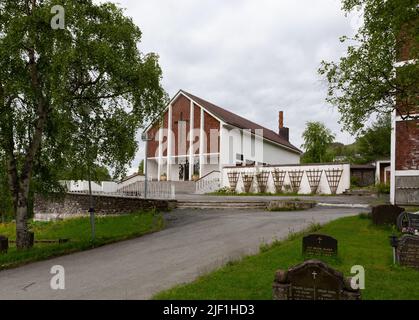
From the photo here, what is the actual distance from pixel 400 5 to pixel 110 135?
9.91m

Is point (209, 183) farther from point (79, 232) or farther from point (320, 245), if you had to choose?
point (320, 245)

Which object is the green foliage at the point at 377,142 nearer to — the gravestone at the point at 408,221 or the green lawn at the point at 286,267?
the gravestone at the point at 408,221

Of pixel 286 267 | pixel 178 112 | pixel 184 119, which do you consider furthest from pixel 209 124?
pixel 286 267

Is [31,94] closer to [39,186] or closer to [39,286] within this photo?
[39,186]

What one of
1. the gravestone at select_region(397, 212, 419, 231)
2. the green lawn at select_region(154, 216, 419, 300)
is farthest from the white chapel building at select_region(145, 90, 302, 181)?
the green lawn at select_region(154, 216, 419, 300)

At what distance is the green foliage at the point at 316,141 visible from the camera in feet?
166

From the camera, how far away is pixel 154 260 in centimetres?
1079

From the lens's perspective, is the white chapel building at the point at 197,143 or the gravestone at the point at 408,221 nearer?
the gravestone at the point at 408,221

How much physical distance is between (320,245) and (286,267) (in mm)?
1365

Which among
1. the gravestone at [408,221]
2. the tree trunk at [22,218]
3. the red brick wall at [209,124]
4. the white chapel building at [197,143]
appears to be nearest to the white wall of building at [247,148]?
the white chapel building at [197,143]

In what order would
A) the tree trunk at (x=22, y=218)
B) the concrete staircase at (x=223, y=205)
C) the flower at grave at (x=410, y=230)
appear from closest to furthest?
the flower at grave at (x=410, y=230) → the tree trunk at (x=22, y=218) → the concrete staircase at (x=223, y=205)

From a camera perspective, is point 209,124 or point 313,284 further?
point 209,124

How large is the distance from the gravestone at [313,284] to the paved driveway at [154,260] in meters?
2.67
